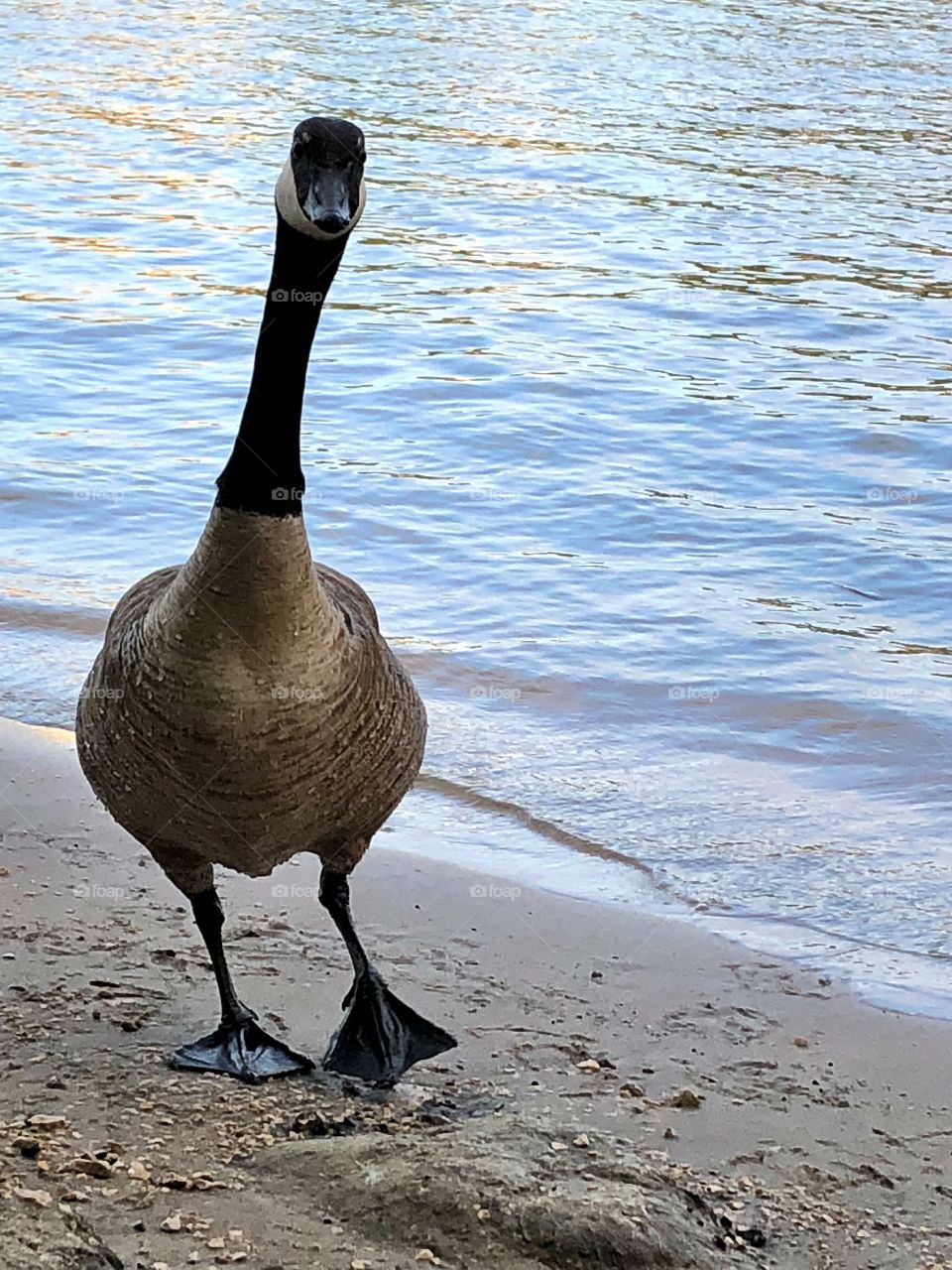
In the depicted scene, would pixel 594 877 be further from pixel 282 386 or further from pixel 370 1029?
pixel 282 386

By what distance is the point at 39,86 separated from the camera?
2120 cm

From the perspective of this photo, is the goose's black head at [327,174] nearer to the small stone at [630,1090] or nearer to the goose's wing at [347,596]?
the goose's wing at [347,596]

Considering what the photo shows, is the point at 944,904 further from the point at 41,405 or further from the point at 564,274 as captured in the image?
the point at 564,274

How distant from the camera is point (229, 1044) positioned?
4.17 meters

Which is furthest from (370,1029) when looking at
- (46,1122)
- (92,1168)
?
(92,1168)

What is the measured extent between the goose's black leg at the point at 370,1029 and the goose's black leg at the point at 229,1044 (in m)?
0.12

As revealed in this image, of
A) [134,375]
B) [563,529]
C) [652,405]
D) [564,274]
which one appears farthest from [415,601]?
[564,274]

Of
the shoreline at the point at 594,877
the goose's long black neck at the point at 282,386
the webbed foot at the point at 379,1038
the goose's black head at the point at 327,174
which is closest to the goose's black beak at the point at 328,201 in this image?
the goose's black head at the point at 327,174

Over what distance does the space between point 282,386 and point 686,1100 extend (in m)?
1.80

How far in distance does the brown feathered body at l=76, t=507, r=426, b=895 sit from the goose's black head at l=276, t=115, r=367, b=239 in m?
0.61

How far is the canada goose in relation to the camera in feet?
12.2

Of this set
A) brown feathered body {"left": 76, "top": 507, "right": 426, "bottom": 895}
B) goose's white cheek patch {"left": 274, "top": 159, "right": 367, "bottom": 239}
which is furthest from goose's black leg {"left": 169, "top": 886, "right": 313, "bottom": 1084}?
goose's white cheek patch {"left": 274, "top": 159, "right": 367, "bottom": 239}

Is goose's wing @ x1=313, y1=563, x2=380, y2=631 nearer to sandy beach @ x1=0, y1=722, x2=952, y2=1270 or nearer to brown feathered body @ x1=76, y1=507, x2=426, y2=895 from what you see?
brown feathered body @ x1=76, y1=507, x2=426, y2=895

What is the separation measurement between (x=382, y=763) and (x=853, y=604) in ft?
14.9
